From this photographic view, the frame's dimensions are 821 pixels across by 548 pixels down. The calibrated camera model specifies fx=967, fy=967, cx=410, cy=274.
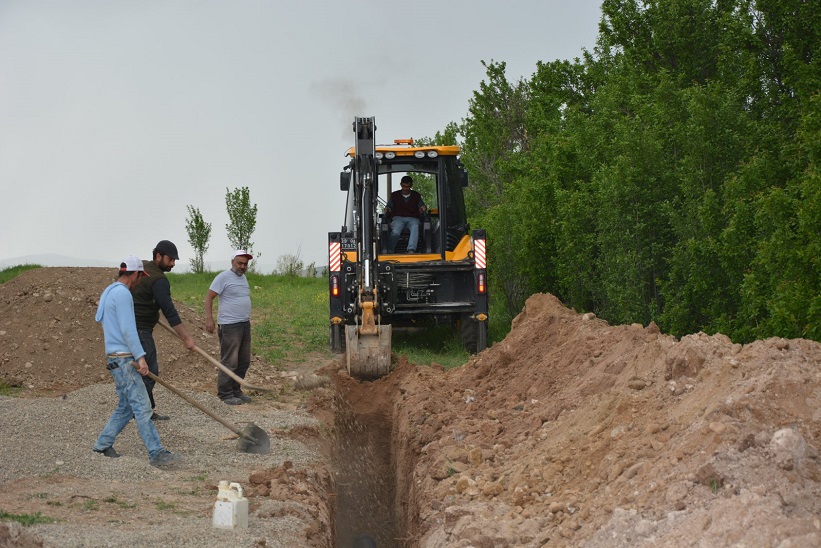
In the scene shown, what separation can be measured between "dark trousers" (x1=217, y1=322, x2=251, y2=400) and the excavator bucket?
1.57 m

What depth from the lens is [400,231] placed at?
15266 mm

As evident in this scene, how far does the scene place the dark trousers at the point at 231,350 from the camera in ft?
38.7

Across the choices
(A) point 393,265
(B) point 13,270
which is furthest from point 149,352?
(B) point 13,270

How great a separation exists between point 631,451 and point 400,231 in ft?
29.7

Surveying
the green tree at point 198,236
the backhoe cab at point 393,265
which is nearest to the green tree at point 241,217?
the green tree at point 198,236

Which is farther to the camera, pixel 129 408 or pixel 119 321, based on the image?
pixel 129 408

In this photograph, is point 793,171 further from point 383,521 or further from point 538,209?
point 383,521

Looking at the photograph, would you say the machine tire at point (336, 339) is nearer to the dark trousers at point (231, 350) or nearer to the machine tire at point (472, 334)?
the machine tire at point (472, 334)

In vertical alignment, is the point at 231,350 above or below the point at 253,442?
above

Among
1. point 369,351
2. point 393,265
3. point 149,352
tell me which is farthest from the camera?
point 393,265

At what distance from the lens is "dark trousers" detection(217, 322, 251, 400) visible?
11805 mm

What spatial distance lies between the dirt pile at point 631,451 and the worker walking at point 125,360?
244 cm

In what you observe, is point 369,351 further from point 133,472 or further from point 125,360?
point 133,472

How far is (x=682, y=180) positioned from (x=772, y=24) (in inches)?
240
